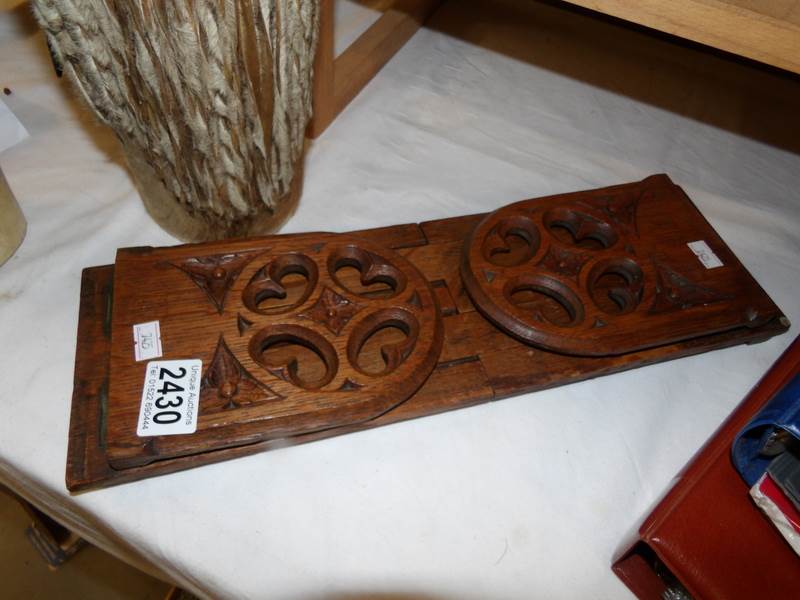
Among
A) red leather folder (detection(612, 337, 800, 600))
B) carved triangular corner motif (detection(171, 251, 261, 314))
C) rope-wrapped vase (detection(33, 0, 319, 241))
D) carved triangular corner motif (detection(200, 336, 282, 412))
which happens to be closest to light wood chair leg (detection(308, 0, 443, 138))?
rope-wrapped vase (detection(33, 0, 319, 241))

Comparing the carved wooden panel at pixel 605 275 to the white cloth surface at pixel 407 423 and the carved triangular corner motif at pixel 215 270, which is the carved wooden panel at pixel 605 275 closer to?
the white cloth surface at pixel 407 423

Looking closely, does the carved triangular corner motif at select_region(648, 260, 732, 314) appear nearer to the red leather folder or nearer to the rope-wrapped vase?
the red leather folder

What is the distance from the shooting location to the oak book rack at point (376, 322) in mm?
577

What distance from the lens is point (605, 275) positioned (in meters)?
0.75

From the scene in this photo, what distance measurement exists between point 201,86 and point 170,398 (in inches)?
10.6

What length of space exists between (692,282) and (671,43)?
692 mm

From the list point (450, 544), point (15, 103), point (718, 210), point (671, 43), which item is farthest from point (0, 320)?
point (671, 43)

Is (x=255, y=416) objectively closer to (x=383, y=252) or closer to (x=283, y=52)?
(x=383, y=252)

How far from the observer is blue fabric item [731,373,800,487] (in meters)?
0.52

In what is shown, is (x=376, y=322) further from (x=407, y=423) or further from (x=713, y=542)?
(x=713, y=542)

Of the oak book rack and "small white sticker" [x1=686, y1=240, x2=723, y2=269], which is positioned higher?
"small white sticker" [x1=686, y1=240, x2=723, y2=269]

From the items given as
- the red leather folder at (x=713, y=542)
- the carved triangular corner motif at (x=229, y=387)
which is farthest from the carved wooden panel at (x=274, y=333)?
the red leather folder at (x=713, y=542)

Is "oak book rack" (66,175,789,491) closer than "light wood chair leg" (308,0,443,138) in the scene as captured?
Yes

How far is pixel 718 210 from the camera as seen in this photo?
938mm
